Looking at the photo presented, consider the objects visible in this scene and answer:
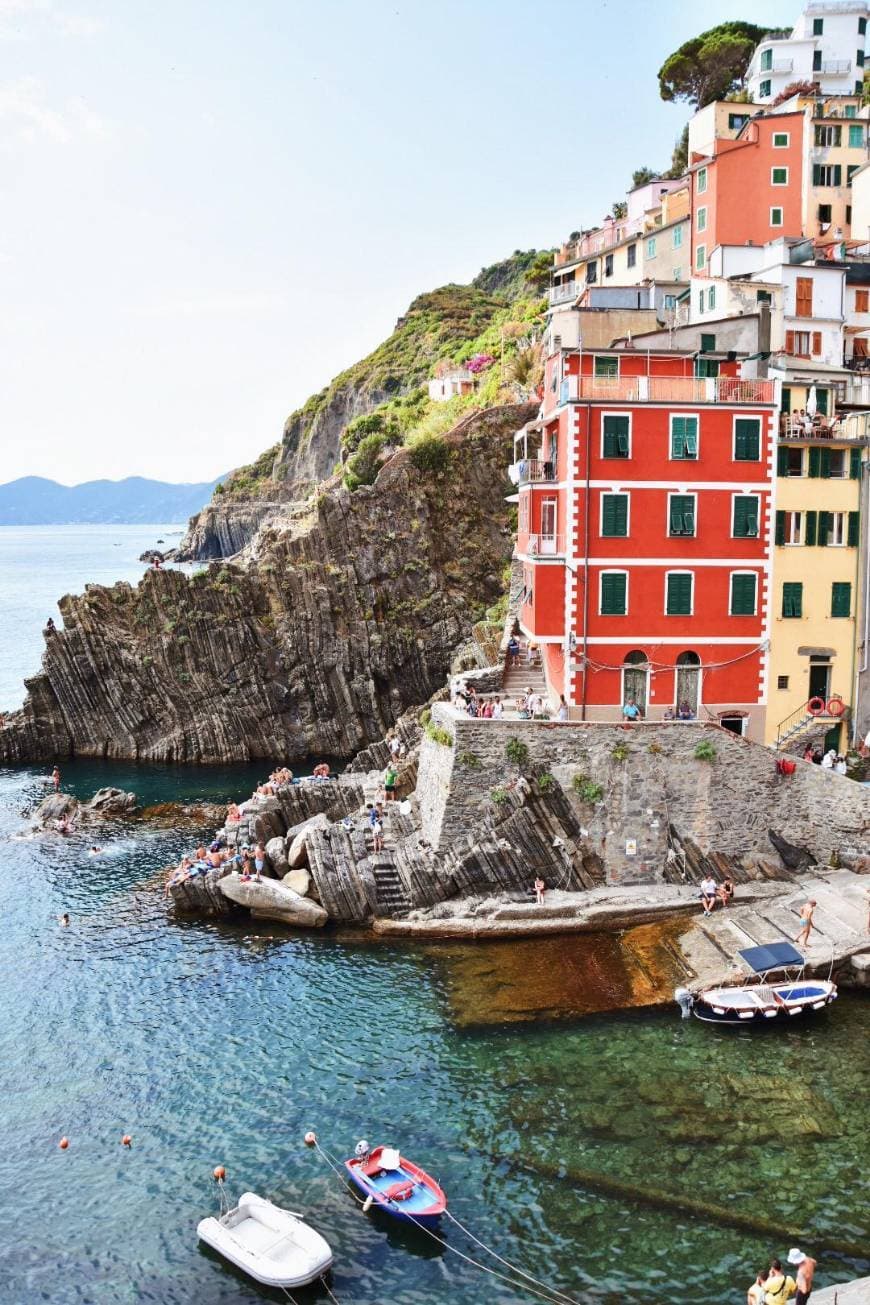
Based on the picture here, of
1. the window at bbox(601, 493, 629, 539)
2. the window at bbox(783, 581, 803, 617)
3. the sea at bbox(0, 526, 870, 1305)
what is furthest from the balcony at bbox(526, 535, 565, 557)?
the sea at bbox(0, 526, 870, 1305)

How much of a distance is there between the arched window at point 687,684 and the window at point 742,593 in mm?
2403

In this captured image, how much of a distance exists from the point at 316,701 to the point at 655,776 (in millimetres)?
35837

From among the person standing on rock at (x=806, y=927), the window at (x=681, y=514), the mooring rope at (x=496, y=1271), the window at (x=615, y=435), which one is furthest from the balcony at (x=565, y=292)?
the mooring rope at (x=496, y=1271)

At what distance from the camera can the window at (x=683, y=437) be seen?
36750 millimetres

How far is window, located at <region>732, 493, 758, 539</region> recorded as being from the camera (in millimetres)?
37625

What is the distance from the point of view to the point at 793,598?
38.4m

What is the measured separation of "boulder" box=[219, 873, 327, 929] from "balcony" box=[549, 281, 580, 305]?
168 ft

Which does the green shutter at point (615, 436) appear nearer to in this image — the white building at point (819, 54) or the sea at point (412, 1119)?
the sea at point (412, 1119)

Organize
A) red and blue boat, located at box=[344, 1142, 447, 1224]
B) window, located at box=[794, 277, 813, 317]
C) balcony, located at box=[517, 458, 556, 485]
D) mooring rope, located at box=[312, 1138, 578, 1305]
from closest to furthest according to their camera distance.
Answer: mooring rope, located at box=[312, 1138, 578, 1305] < red and blue boat, located at box=[344, 1142, 447, 1224] < balcony, located at box=[517, 458, 556, 485] < window, located at box=[794, 277, 813, 317]

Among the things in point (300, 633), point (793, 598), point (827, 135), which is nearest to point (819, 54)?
point (827, 135)

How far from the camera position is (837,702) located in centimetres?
3850

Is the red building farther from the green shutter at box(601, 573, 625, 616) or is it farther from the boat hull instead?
the boat hull

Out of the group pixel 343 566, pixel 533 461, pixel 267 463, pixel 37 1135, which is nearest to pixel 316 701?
pixel 343 566

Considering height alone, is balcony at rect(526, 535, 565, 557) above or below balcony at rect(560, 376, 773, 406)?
below
